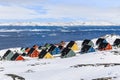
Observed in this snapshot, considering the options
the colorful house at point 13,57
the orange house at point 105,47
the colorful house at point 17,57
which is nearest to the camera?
the colorful house at point 17,57

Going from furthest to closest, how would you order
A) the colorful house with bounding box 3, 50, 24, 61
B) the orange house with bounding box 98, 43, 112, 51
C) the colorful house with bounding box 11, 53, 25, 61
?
the orange house with bounding box 98, 43, 112, 51 → the colorful house with bounding box 3, 50, 24, 61 → the colorful house with bounding box 11, 53, 25, 61

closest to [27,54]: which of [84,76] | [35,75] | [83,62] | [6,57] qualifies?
[6,57]

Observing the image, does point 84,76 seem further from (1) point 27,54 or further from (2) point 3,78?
(1) point 27,54

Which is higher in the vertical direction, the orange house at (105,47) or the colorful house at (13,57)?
the orange house at (105,47)

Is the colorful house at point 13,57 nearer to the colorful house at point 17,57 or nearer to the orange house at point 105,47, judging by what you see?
the colorful house at point 17,57

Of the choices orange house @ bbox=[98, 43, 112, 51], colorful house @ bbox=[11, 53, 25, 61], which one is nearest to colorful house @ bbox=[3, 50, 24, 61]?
colorful house @ bbox=[11, 53, 25, 61]

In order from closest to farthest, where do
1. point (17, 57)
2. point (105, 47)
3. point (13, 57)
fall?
point (17, 57) → point (13, 57) → point (105, 47)

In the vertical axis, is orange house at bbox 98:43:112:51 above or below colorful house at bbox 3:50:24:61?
above

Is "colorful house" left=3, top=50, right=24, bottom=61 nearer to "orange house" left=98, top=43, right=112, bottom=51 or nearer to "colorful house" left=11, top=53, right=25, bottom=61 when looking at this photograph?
"colorful house" left=11, top=53, right=25, bottom=61

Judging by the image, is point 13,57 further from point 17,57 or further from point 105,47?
point 105,47

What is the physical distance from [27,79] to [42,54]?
37346 millimetres

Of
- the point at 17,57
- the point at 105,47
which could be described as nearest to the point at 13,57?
the point at 17,57

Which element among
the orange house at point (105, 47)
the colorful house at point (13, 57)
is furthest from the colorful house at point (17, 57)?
the orange house at point (105, 47)

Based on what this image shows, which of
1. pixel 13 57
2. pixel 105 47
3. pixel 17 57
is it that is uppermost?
pixel 105 47
